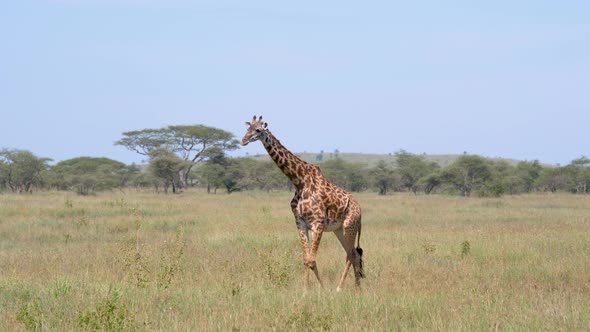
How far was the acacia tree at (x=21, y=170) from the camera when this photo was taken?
48.9 m

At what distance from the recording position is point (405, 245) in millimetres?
12844

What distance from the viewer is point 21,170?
160 feet

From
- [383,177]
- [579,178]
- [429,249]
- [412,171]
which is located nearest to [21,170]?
[383,177]

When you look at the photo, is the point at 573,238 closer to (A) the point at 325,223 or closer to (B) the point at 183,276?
(A) the point at 325,223

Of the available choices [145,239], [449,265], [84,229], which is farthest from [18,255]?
[449,265]

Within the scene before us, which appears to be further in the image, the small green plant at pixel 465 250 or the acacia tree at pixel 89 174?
the acacia tree at pixel 89 174

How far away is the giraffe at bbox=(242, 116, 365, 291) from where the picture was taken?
866cm

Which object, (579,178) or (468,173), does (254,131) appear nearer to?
(468,173)

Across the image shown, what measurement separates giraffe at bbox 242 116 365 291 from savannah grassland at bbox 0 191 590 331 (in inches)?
15.5

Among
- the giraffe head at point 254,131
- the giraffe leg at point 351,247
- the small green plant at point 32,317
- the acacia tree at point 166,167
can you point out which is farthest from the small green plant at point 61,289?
the acacia tree at point 166,167

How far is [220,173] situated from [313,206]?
156ft

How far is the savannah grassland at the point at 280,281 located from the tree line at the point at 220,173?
35.5 m

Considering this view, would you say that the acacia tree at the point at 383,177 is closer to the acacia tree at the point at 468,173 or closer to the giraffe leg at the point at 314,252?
the acacia tree at the point at 468,173

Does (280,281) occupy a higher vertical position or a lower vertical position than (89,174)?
lower
